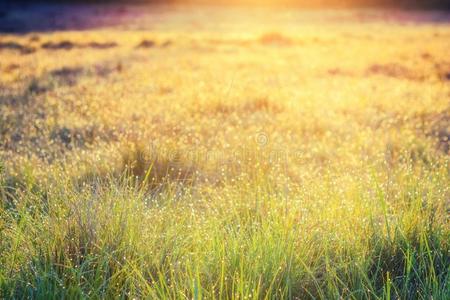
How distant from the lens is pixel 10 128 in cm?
566

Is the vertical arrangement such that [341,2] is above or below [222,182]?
above

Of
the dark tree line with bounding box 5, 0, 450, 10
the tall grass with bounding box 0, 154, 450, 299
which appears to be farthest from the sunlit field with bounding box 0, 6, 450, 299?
the dark tree line with bounding box 5, 0, 450, 10

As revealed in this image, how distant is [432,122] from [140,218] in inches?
180

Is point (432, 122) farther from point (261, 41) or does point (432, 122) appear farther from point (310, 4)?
point (310, 4)

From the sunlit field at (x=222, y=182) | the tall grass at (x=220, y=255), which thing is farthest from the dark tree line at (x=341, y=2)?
the tall grass at (x=220, y=255)

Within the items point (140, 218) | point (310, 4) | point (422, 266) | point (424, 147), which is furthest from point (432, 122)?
point (310, 4)

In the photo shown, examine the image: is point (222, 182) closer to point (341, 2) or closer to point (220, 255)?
point (220, 255)

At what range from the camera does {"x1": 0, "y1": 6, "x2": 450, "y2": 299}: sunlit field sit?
8.27ft

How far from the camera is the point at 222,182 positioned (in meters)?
3.66

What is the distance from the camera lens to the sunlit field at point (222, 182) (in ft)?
8.27

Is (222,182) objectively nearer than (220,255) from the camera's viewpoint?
No

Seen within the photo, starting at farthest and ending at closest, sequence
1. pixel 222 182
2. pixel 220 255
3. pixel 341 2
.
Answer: pixel 341 2
pixel 222 182
pixel 220 255

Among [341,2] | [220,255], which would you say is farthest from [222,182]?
[341,2]

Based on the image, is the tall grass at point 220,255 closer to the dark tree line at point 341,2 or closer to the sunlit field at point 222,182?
the sunlit field at point 222,182
